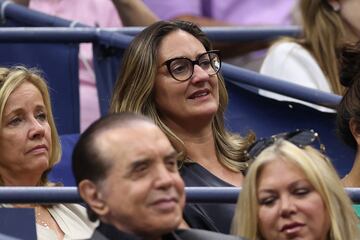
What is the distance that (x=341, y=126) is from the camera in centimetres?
605

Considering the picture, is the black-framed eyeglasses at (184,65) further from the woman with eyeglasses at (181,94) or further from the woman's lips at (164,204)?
the woman's lips at (164,204)

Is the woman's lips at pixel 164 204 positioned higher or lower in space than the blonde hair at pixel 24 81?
higher

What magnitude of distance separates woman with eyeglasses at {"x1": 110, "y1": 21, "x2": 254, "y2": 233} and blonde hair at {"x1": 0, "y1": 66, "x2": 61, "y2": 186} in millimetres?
256

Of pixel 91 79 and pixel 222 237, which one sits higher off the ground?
pixel 222 237

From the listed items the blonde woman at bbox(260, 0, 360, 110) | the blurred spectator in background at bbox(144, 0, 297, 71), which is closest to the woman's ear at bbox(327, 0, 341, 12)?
the blonde woman at bbox(260, 0, 360, 110)

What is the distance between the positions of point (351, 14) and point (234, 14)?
1.09 m

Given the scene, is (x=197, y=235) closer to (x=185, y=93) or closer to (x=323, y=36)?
(x=185, y=93)

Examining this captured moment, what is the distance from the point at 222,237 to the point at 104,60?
2181 millimetres

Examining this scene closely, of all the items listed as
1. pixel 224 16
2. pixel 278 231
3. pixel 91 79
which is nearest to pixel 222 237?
pixel 278 231

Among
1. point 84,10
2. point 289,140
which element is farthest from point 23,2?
point 289,140

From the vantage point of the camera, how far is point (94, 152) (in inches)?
179

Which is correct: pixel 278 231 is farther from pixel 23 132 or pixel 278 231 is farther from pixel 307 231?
pixel 23 132

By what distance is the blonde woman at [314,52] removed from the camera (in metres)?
7.23

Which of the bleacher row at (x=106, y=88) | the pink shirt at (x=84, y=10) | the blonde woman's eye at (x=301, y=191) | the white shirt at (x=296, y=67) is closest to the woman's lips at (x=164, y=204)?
the blonde woman's eye at (x=301, y=191)
